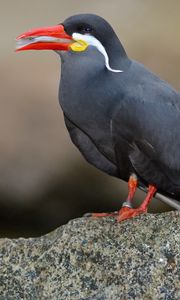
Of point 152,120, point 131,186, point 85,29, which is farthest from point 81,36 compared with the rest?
point 131,186

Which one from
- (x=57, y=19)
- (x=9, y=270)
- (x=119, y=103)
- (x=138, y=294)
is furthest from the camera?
(x=57, y=19)

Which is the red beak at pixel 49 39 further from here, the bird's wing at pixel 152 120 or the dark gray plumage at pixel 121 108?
the bird's wing at pixel 152 120

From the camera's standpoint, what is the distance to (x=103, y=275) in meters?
4.80

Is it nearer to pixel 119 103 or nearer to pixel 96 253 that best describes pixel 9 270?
pixel 96 253

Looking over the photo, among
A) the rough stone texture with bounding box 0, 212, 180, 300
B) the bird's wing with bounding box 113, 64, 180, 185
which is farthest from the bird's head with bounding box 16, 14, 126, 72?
the rough stone texture with bounding box 0, 212, 180, 300

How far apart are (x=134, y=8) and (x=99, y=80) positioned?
5863 mm

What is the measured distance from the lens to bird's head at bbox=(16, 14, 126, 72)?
564cm

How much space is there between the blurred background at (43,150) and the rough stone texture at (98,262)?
4158mm

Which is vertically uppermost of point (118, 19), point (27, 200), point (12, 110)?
point (118, 19)

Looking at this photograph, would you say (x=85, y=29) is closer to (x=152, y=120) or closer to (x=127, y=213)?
(x=152, y=120)

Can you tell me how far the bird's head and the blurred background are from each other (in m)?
3.71

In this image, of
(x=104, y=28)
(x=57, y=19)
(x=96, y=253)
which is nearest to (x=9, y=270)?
(x=96, y=253)

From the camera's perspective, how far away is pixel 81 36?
563 centimetres

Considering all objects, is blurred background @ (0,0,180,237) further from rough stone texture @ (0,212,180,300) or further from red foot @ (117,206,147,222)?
rough stone texture @ (0,212,180,300)
